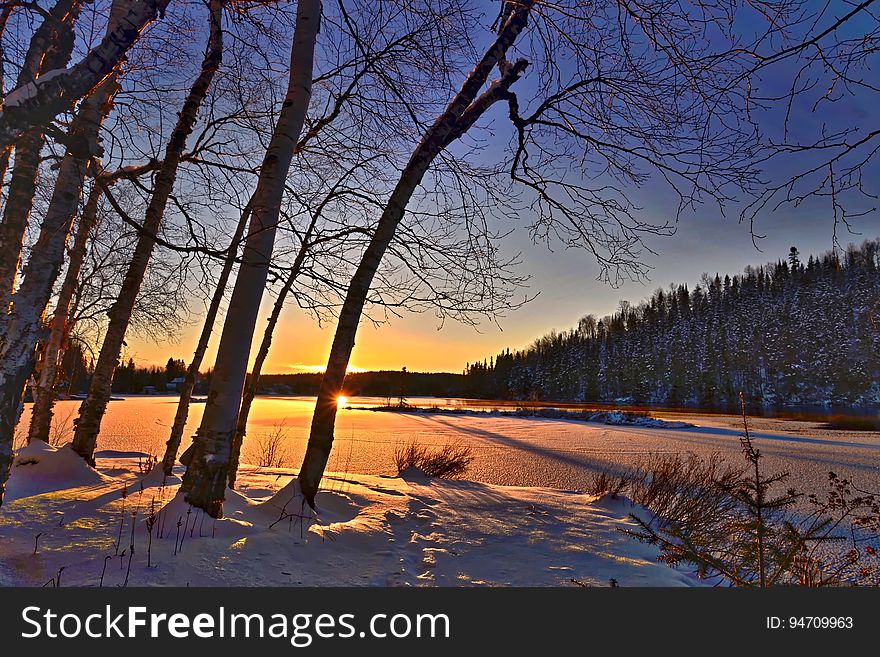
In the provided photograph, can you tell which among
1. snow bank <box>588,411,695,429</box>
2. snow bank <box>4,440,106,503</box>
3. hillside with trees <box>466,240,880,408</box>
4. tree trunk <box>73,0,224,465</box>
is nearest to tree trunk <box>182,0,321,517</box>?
snow bank <box>4,440,106,503</box>

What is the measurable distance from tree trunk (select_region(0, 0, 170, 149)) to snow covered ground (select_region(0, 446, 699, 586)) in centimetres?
215

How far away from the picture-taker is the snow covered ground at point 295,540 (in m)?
2.42

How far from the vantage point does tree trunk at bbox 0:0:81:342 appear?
2.39 meters

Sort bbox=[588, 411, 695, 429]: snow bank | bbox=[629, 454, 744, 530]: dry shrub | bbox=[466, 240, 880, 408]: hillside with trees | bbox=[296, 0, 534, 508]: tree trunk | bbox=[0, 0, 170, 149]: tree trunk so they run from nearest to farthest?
bbox=[0, 0, 170, 149]: tree trunk < bbox=[296, 0, 534, 508]: tree trunk < bbox=[629, 454, 744, 530]: dry shrub < bbox=[588, 411, 695, 429]: snow bank < bbox=[466, 240, 880, 408]: hillside with trees

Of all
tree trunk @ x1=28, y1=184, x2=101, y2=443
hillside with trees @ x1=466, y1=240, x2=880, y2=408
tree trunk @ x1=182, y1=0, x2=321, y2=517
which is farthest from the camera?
hillside with trees @ x1=466, y1=240, x2=880, y2=408

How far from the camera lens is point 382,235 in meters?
4.51

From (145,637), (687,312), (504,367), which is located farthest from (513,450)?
(504,367)

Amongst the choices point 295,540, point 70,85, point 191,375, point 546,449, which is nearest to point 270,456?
point 191,375

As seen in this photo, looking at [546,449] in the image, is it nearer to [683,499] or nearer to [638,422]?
[683,499]

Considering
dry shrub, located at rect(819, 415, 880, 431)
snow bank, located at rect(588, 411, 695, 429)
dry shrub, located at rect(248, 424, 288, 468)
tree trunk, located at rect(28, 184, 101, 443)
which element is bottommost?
dry shrub, located at rect(248, 424, 288, 468)

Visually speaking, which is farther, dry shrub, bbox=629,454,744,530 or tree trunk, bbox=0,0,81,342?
dry shrub, bbox=629,454,744,530

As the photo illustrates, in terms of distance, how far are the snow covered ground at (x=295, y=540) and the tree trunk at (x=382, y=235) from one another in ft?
2.03

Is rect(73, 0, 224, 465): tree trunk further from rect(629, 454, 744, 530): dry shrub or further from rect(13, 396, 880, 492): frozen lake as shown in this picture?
rect(629, 454, 744, 530): dry shrub

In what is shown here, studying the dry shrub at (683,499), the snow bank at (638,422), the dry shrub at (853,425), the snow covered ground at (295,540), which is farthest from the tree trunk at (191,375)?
the dry shrub at (853,425)
